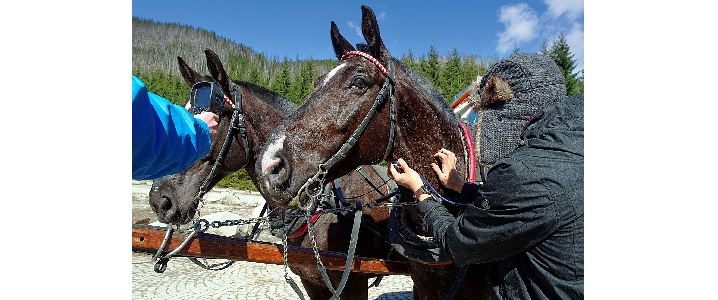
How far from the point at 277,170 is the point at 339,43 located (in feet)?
2.84

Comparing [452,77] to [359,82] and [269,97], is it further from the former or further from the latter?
[359,82]

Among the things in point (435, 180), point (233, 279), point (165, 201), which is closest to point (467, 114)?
point (435, 180)

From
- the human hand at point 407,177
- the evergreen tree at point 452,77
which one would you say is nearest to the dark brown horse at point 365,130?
the human hand at point 407,177

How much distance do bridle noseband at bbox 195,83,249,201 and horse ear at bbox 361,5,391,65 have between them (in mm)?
1623

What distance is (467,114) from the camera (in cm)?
356

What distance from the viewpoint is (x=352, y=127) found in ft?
6.14

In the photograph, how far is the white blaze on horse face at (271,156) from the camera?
1.79m

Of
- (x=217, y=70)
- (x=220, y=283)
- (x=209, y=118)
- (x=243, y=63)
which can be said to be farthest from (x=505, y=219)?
(x=243, y=63)

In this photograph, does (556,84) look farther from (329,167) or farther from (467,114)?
(467,114)

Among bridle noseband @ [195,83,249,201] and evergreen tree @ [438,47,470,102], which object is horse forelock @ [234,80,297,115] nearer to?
bridle noseband @ [195,83,249,201]

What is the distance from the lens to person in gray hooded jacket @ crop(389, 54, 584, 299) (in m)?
1.26

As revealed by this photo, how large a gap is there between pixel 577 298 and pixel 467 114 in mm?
2451

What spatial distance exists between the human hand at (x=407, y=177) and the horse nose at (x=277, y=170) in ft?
1.78
